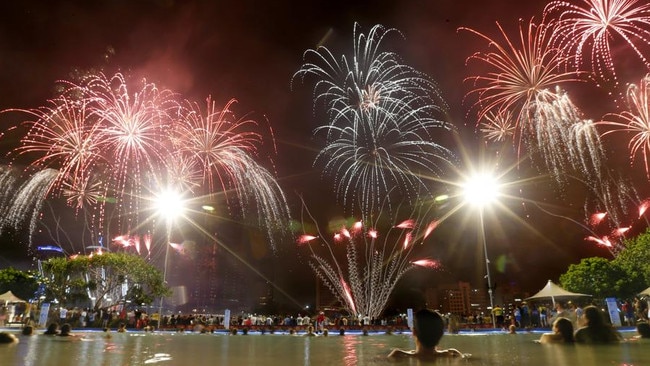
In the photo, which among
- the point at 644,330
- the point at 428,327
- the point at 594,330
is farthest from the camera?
the point at 644,330

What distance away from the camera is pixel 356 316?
1625 inches

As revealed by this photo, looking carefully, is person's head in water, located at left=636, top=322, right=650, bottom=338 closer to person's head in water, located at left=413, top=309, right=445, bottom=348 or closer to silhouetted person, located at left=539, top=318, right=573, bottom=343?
silhouetted person, located at left=539, top=318, right=573, bottom=343

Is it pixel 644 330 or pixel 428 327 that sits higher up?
pixel 428 327

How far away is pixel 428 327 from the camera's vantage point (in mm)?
8812

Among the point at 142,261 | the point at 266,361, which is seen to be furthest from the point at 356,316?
the point at 266,361

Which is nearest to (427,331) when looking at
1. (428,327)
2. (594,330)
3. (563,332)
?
(428,327)

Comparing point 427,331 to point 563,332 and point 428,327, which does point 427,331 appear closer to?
point 428,327

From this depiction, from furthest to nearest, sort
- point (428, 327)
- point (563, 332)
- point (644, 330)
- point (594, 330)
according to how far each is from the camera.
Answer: point (644, 330) < point (563, 332) < point (594, 330) < point (428, 327)

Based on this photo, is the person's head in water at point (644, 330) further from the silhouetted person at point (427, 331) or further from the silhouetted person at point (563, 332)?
the silhouetted person at point (427, 331)

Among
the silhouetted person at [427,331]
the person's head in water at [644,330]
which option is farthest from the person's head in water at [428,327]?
the person's head in water at [644,330]

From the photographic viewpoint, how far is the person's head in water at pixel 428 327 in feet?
28.7

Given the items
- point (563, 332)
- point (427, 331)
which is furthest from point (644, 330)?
point (427, 331)

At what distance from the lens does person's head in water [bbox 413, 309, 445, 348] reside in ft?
28.7

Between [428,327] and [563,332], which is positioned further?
[563,332]
